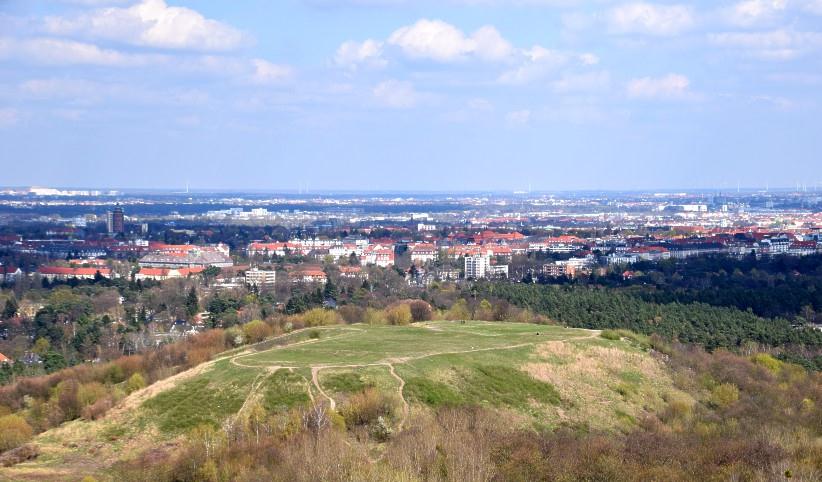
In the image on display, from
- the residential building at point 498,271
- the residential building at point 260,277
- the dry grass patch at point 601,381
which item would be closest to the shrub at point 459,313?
the dry grass patch at point 601,381

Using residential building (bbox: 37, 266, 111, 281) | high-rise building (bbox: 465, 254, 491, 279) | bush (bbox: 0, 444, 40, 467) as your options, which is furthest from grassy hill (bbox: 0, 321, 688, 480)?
high-rise building (bbox: 465, 254, 491, 279)

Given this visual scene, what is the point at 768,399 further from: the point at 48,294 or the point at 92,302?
the point at 48,294

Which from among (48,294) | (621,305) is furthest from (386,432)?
(48,294)

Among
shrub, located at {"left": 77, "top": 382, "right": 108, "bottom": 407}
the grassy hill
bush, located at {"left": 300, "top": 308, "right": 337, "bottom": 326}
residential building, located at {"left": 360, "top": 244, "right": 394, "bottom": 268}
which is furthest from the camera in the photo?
residential building, located at {"left": 360, "top": 244, "right": 394, "bottom": 268}

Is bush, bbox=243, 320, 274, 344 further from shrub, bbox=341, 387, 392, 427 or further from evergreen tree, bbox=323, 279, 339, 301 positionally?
evergreen tree, bbox=323, 279, 339, 301

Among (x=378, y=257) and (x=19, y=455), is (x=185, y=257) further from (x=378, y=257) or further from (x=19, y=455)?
(x=19, y=455)
